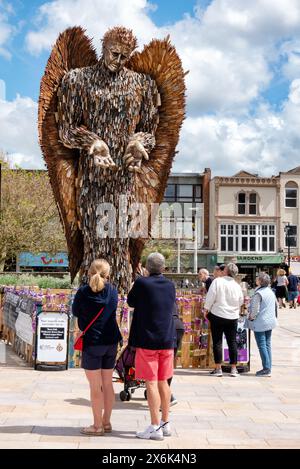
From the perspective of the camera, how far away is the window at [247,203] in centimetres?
4994

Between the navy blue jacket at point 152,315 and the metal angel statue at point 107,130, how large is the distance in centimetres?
469

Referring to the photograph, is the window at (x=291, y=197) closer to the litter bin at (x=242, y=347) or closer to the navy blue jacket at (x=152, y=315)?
the litter bin at (x=242, y=347)

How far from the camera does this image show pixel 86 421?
20.5ft

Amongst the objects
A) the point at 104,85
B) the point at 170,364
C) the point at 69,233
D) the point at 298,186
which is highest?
the point at 298,186

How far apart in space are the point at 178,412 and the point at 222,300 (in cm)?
257

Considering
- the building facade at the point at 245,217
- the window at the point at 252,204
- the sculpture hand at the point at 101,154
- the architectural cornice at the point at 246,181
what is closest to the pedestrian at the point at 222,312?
the sculpture hand at the point at 101,154

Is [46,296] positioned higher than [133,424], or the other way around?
[46,296]

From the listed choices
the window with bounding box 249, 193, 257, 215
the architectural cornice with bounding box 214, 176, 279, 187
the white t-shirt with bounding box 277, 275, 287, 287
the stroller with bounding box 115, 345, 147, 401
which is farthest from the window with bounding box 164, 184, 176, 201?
the stroller with bounding box 115, 345, 147, 401

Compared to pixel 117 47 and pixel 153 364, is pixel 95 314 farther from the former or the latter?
pixel 117 47

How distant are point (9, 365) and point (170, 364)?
182 inches

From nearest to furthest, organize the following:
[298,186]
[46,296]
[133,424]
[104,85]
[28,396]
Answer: [133,424] < [28,396] < [46,296] < [104,85] < [298,186]

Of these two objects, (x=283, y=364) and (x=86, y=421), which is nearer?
(x=86, y=421)

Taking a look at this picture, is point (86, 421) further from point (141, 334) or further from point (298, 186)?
point (298, 186)
